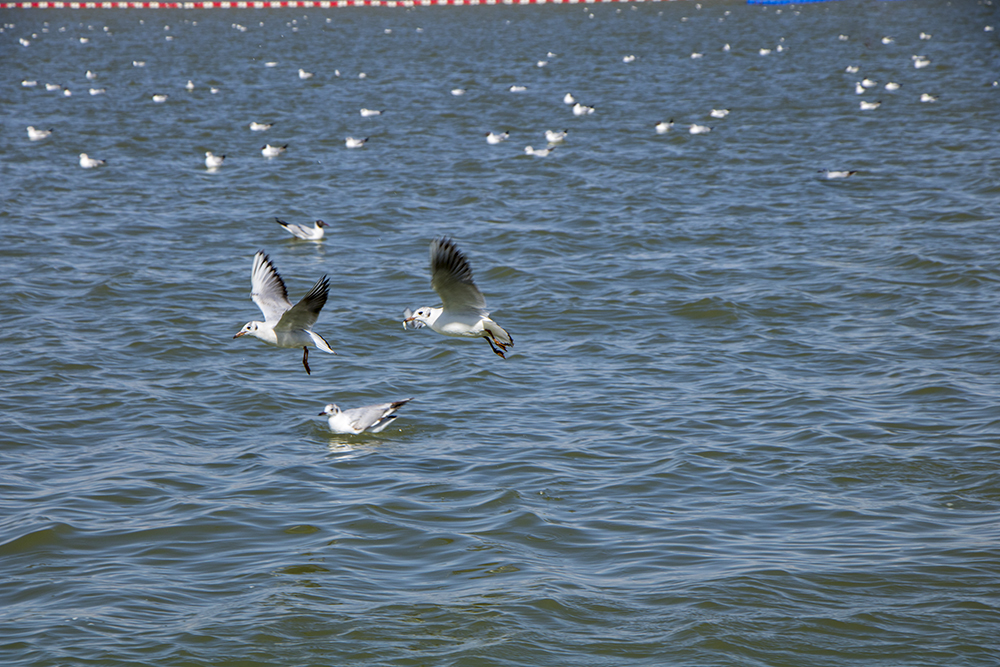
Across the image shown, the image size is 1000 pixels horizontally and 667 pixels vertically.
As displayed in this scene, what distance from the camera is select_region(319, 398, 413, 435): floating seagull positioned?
10.1 metres

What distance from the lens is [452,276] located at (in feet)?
26.9

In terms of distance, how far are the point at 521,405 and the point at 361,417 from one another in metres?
1.81

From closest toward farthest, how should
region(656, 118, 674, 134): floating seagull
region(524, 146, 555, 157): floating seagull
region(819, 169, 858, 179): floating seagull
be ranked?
region(819, 169, 858, 179): floating seagull < region(524, 146, 555, 157): floating seagull < region(656, 118, 674, 134): floating seagull

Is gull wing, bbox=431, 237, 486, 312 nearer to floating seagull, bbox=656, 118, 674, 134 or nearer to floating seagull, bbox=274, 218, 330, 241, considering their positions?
floating seagull, bbox=274, 218, 330, 241

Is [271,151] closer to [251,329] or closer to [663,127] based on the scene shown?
[663,127]

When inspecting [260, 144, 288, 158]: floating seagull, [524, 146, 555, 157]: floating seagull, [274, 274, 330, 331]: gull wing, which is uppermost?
[260, 144, 288, 158]: floating seagull

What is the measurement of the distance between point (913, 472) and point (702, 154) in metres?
15.2

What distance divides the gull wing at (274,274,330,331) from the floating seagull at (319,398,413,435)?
122 cm

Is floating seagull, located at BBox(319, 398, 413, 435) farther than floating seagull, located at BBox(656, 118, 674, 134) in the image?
No

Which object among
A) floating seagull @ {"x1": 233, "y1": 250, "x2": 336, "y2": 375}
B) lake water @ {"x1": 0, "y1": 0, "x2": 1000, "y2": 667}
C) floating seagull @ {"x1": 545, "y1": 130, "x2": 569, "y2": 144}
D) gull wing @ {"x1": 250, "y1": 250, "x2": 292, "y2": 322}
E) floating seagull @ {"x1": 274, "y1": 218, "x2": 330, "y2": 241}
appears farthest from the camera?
floating seagull @ {"x1": 545, "y1": 130, "x2": 569, "y2": 144}

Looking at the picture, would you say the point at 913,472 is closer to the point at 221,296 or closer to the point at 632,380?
the point at 632,380

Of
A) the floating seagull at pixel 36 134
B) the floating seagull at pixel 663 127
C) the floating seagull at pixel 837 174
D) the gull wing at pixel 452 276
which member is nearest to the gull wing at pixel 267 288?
the gull wing at pixel 452 276

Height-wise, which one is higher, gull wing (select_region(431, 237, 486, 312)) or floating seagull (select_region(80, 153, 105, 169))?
floating seagull (select_region(80, 153, 105, 169))

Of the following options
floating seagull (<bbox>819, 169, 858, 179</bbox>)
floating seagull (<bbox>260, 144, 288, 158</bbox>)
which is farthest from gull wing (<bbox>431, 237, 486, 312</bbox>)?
floating seagull (<bbox>260, 144, 288, 158</bbox>)
